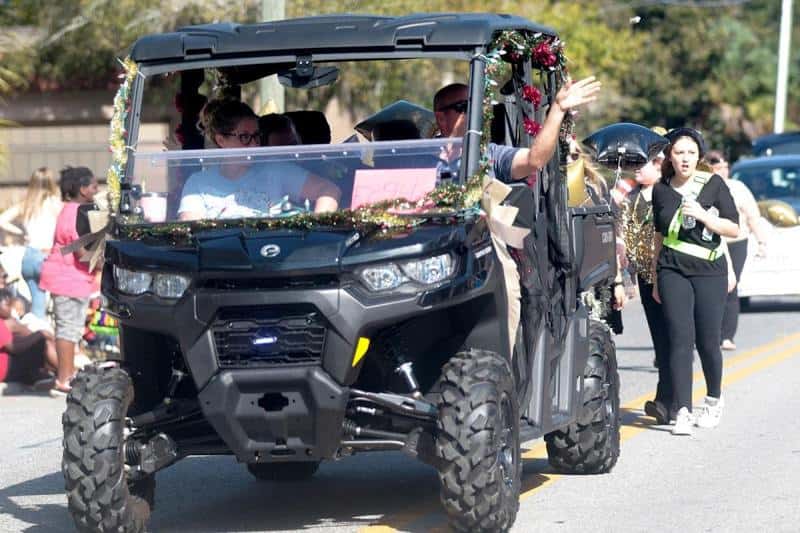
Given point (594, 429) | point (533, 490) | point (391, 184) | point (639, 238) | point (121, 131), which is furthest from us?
point (639, 238)

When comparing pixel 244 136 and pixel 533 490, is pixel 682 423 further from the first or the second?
pixel 244 136

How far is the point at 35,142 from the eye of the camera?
102 feet

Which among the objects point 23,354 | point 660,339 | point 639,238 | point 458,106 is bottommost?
point 23,354

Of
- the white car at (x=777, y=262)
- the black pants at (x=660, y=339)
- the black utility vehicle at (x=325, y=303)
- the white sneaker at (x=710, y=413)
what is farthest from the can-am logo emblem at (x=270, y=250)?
the white car at (x=777, y=262)

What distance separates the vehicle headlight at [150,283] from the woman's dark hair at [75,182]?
753cm

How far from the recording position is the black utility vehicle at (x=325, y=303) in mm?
6910

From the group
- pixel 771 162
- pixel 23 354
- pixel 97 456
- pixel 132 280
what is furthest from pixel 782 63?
pixel 97 456

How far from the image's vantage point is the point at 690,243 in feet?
36.0

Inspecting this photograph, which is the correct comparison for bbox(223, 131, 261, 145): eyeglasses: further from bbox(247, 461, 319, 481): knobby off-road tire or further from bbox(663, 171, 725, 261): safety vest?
bbox(663, 171, 725, 261): safety vest

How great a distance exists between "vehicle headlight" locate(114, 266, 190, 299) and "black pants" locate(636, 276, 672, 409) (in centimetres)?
478

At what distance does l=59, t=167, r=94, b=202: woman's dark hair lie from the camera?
1465 centimetres

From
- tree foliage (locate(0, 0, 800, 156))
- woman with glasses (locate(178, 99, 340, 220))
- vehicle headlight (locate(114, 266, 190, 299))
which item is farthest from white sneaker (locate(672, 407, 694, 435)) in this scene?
tree foliage (locate(0, 0, 800, 156))

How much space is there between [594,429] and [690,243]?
227 cm

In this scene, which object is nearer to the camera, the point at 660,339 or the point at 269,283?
the point at 269,283
